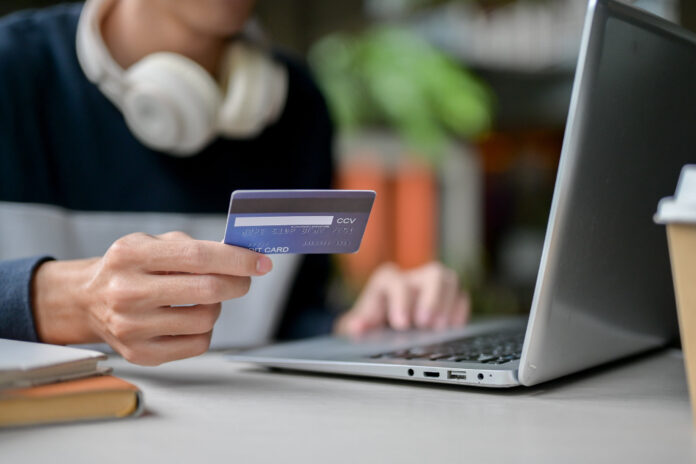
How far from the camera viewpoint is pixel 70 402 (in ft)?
1.72

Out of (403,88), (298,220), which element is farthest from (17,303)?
(403,88)

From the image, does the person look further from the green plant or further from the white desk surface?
the green plant

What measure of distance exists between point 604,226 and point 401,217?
28.9ft

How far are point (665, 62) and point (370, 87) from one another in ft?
17.2

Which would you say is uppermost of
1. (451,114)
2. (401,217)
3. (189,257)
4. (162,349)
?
(451,114)

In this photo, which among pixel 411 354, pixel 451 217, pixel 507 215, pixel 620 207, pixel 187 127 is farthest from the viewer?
pixel 451 217

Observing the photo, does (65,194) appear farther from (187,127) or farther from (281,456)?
(281,456)

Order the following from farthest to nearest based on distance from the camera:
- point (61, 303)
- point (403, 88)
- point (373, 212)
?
1. point (373, 212)
2. point (403, 88)
3. point (61, 303)

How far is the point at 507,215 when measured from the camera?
8.17m

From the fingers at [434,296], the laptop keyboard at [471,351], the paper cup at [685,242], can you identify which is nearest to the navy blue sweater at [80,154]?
the fingers at [434,296]

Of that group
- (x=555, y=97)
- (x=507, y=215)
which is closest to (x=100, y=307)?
(x=555, y=97)

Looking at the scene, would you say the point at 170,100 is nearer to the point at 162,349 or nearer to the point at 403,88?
the point at 162,349

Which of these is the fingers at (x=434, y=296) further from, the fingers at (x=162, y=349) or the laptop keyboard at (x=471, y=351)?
the fingers at (x=162, y=349)

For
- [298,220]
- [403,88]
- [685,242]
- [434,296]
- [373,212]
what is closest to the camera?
[685,242]
